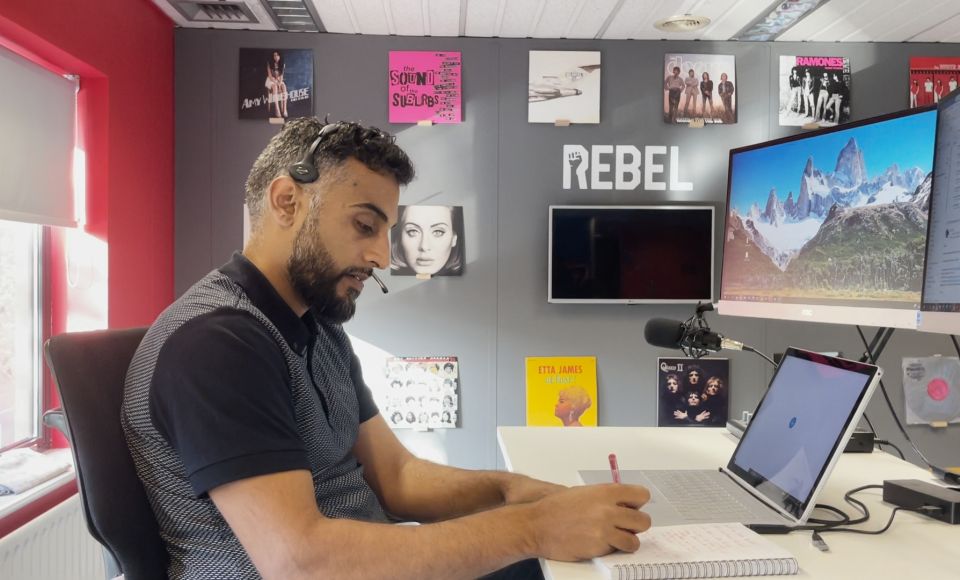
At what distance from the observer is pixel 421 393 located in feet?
10.3

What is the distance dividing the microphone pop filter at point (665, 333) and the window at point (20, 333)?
80.1 inches

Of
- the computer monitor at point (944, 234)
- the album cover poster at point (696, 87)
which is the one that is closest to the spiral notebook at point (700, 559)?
the computer monitor at point (944, 234)

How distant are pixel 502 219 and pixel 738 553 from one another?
93.7 inches

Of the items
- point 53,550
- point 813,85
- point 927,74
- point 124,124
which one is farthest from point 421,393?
point 927,74

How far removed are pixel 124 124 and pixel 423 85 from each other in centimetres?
127

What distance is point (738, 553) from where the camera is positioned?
900mm

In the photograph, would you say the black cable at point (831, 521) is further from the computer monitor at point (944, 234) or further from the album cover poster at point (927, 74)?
the album cover poster at point (927, 74)

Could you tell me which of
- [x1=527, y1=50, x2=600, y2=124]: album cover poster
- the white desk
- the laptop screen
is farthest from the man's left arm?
[x1=527, y1=50, x2=600, y2=124]: album cover poster

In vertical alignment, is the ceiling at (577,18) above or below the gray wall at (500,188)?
above

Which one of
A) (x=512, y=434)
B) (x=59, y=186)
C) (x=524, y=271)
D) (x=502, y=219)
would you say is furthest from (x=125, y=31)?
(x=512, y=434)

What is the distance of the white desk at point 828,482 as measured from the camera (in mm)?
912

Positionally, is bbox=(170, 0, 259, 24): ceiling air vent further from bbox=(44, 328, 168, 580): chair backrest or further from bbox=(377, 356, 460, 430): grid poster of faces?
bbox=(44, 328, 168, 580): chair backrest

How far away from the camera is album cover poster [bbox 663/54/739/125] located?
3172mm

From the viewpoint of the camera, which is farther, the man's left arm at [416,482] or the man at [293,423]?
the man's left arm at [416,482]
